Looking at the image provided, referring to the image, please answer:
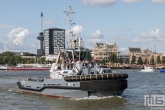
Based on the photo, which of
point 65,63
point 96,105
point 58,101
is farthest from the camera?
point 65,63

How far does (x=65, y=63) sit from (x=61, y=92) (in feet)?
12.7

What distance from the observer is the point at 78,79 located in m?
38.2

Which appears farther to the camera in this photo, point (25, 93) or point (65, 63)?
point (25, 93)

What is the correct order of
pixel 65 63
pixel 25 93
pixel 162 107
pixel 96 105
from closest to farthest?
pixel 162 107, pixel 96 105, pixel 65 63, pixel 25 93

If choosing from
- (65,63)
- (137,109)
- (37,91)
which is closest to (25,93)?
(37,91)

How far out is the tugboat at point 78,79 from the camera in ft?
124

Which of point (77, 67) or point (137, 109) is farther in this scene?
point (77, 67)

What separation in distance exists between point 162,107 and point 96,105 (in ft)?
20.1

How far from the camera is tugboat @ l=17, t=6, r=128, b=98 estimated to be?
37.9 meters

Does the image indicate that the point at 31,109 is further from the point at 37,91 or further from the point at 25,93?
the point at 25,93

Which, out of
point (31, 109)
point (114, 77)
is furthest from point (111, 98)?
point (31, 109)

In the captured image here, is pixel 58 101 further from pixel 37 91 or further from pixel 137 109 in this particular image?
pixel 137 109

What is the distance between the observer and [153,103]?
120 feet

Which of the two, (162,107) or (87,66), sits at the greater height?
(87,66)
